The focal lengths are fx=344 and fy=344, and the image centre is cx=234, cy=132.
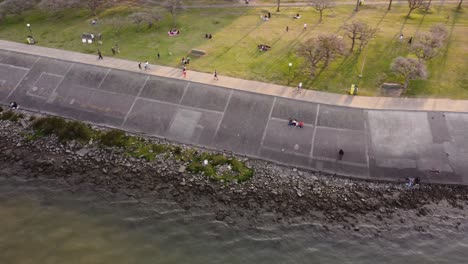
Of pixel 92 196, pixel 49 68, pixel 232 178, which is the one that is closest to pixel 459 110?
pixel 232 178

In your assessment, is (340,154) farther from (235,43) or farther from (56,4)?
(56,4)

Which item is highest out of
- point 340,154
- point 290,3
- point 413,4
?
point 290,3

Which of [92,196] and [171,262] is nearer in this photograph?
[171,262]

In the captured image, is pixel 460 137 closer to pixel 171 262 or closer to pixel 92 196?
pixel 171 262

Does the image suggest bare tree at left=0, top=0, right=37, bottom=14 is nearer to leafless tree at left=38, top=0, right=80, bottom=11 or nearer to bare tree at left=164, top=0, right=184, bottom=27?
leafless tree at left=38, top=0, right=80, bottom=11

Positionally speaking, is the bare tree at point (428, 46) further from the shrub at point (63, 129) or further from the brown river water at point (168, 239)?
the shrub at point (63, 129)

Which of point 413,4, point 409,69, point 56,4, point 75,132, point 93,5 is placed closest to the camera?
point 75,132

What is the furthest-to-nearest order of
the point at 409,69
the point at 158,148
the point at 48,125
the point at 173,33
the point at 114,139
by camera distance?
the point at 173,33
the point at 409,69
the point at 48,125
the point at 114,139
the point at 158,148

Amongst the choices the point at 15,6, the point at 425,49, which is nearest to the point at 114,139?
the point at 15,6
